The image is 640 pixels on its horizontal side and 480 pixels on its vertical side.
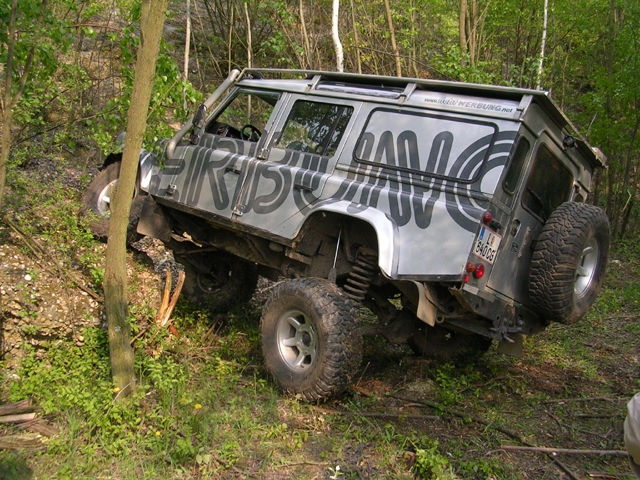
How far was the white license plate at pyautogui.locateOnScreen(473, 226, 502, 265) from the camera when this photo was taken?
412 centimetres

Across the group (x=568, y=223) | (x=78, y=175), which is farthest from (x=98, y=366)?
(x=78, y=175)

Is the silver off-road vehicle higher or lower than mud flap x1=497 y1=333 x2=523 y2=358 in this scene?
higher

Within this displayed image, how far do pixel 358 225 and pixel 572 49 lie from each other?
442 inches

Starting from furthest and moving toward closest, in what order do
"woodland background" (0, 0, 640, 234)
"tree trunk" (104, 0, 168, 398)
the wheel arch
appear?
"woodland background" (0, 0, 640, 234) < the wheel arch < "tree trunk" (104, 0, 168, 398)

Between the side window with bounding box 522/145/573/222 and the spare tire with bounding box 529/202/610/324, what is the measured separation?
195mm

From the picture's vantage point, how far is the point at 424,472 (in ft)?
12.6

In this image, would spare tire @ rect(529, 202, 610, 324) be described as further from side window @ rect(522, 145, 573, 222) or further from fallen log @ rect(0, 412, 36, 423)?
fallen log @ rect(0, 412, 36, 423)

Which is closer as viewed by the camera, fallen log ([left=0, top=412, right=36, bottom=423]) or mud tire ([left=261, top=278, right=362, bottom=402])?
fallen log ([left=0, top=412, right=36, bottom=423])

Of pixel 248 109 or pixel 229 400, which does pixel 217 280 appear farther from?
pixel 229 400

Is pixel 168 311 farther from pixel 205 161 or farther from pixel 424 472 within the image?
pixel 424 472

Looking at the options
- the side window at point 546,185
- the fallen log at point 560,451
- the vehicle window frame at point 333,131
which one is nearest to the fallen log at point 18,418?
the vehicle window frame at point 333,131

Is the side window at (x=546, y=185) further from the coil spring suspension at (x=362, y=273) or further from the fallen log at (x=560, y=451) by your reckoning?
the fallen log at (x=560, y=451)

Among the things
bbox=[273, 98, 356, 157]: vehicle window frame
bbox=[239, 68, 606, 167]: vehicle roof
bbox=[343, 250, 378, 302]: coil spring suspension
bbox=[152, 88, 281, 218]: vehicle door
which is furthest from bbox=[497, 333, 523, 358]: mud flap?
bbox=[152, 88, 281, 218]: vehicle door

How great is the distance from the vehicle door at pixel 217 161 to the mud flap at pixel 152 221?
272 mm
